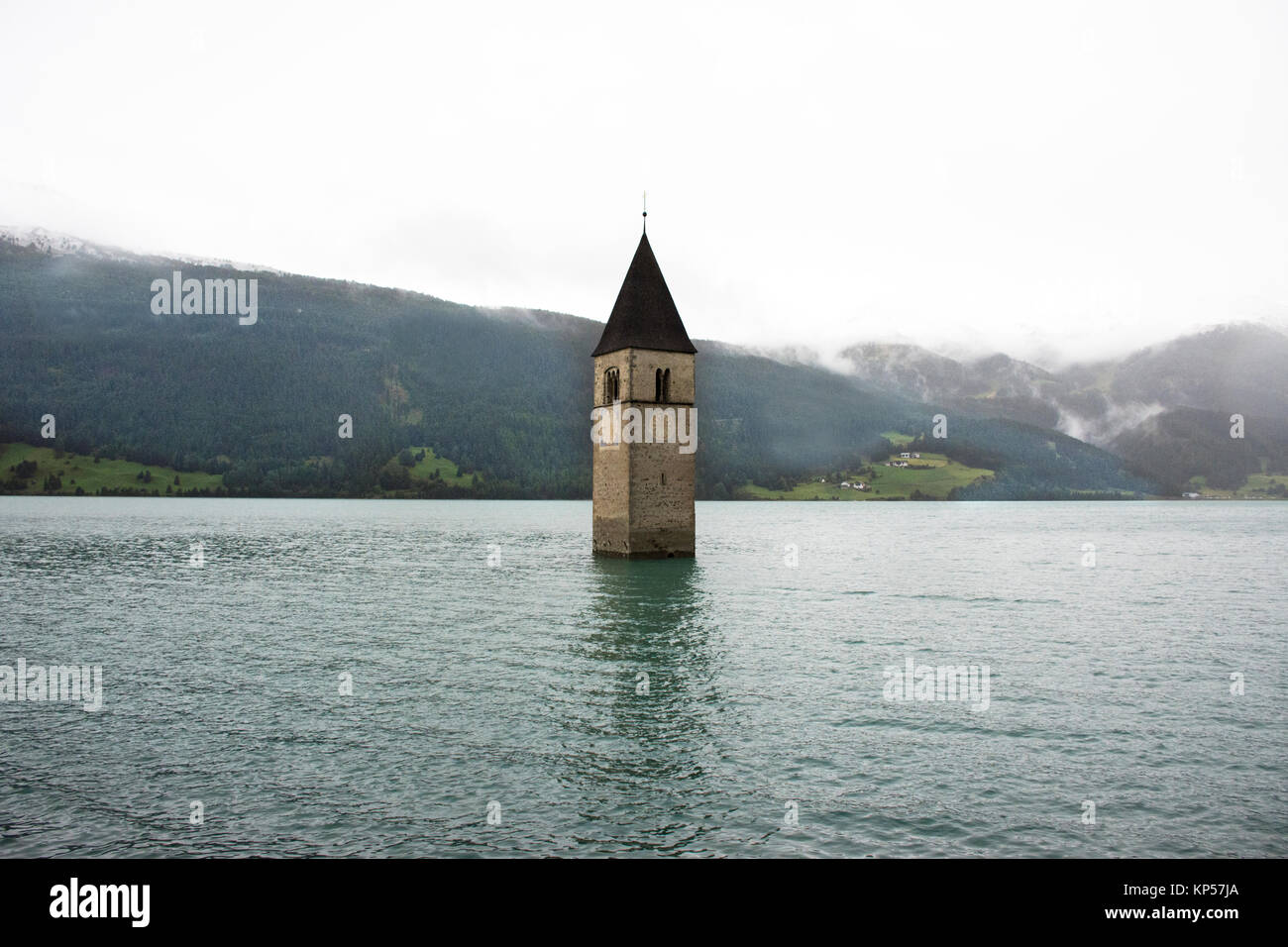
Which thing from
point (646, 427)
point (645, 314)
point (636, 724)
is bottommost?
point (636, 724)

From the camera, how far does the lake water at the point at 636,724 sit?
43.8 feet

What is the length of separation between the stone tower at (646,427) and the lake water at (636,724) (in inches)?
433

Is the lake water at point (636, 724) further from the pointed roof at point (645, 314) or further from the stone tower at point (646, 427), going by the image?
the pointed roof at point (645, 314)

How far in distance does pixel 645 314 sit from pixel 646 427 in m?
7.32

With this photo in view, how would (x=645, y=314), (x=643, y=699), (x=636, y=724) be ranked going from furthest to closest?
(x=645, y=314) → (x=643, y=699) → (x=636, y=724)

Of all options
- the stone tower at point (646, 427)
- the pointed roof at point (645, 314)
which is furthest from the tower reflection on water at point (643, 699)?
the pointed roof at point (645, 314)

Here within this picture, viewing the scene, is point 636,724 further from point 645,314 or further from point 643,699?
point 645,314

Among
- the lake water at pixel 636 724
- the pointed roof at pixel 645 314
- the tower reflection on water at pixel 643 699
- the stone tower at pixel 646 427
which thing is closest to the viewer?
the lake water at pixel 636 724

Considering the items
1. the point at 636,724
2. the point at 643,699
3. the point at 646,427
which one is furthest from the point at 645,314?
the point at 636,724

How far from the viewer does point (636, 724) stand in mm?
19141

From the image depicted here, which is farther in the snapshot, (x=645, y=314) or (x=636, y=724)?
(x=645, y=314)
